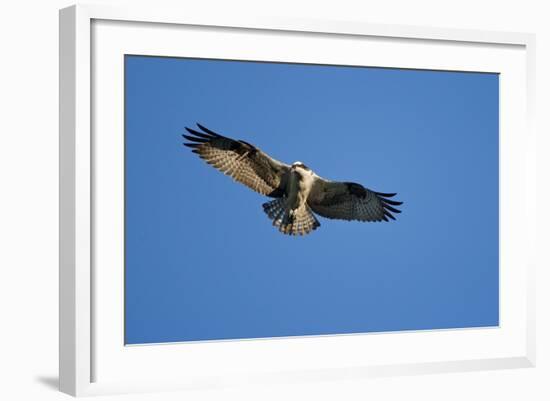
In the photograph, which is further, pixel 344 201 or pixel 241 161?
pixel 344 201

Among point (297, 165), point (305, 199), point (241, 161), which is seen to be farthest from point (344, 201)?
point (241, 161)

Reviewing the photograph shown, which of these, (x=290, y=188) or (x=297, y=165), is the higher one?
(x=297, y=165)

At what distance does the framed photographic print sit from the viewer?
179 inches

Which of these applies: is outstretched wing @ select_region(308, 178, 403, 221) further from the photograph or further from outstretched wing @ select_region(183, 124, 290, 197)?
outstretched wing @ select_region(183, 124, 290, 197)

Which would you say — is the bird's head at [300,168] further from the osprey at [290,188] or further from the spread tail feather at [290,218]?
the spread tail feather at [290,218]

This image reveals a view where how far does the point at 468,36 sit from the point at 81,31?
1.83 metres

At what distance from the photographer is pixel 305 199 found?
5000 millimetres

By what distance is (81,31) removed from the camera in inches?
176

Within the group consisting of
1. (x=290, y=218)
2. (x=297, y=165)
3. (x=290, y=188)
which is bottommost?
(x=290, y=218)

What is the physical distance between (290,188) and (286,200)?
2.2 inches

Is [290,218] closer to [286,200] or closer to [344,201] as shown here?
[286,200]

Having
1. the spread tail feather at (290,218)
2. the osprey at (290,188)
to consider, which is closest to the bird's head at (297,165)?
the osprey at (290,188)

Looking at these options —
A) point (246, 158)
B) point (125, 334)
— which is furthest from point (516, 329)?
point (125, 334)

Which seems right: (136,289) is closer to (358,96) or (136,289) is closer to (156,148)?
(156,148)
